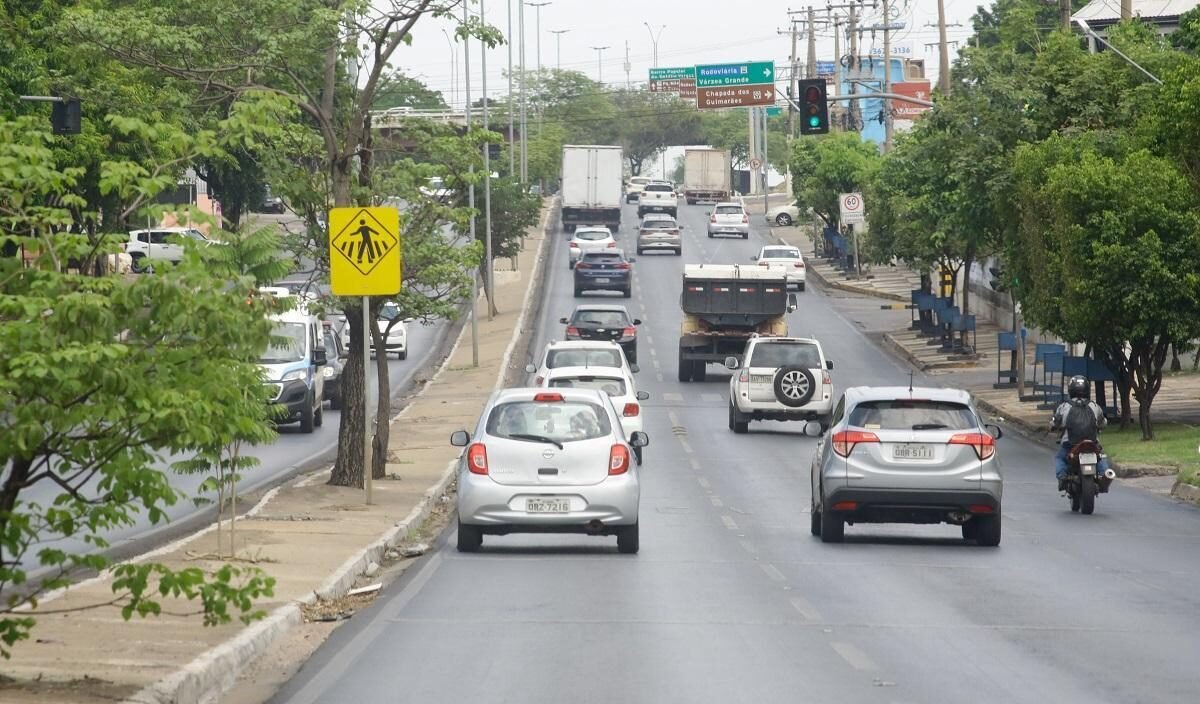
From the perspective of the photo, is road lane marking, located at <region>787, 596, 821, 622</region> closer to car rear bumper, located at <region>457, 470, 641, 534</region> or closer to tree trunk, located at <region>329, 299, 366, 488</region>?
car rear bumper, located at <region>457, 470, 641, 534</region>

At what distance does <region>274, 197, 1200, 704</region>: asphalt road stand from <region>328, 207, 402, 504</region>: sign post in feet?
11.3

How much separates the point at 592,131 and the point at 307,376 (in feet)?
473

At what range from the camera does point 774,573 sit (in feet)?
56.6

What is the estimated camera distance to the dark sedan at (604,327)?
49.0m

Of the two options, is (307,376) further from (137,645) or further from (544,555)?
(137,645)

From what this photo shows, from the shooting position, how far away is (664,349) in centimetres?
5681

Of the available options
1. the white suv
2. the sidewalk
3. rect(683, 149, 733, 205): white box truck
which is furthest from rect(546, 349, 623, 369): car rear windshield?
rect(683, 149, 733, 205): white box truck

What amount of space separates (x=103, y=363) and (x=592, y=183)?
83.3 m

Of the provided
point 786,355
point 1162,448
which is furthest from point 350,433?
point 1162,448

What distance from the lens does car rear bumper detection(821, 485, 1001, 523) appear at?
63.7ft

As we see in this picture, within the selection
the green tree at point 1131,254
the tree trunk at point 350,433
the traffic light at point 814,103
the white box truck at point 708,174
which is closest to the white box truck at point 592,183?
the white box truck at point 708,174

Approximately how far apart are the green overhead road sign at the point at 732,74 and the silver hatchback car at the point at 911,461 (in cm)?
9383

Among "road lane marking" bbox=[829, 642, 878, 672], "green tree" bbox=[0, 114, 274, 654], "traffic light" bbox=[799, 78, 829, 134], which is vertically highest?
"traffic light" bbox=[799, 78, 829, 134]

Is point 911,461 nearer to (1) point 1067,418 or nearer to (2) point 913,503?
(2) point 913,503
